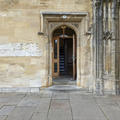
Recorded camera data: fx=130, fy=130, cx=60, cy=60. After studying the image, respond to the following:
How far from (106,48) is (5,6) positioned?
4028 mm

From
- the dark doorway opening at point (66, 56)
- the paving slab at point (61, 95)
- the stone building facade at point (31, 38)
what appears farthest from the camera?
the dark doorway opening at point (66, 56)

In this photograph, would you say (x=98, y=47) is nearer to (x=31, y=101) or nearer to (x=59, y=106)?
(x=59, y=106)

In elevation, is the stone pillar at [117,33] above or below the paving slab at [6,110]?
above

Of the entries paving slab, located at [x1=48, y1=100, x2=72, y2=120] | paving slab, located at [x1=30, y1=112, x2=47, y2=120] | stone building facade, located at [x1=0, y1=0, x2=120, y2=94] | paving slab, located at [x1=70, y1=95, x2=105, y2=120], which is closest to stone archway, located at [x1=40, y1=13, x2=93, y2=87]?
stone building facade, located at [x1=0, y1=0, x2=120, y2=94]

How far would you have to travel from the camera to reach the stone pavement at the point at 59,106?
291 cm

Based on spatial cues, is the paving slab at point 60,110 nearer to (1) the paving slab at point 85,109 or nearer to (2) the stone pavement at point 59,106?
(2) the stone pavement at point 59,106

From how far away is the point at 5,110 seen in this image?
322cm

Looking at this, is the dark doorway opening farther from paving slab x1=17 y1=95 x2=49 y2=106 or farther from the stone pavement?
paving slab x1=17 y1=95 x2=49 y2=106

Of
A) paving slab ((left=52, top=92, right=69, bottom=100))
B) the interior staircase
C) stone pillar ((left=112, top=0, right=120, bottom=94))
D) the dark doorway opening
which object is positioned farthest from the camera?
the dark doorway opening

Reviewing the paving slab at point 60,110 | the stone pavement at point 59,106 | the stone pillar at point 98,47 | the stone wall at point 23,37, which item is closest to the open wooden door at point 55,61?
the stone wall at point 23,37

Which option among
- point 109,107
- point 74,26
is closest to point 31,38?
point 74,26

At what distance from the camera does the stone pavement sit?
2.91 meters

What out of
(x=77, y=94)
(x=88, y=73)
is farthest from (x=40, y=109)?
(x=88, y=73)

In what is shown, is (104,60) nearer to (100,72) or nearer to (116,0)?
(100,72)
